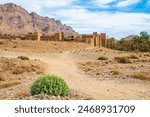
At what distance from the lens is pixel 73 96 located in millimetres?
16312

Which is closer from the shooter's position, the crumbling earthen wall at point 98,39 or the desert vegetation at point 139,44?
the desert vegetation at point 139,44

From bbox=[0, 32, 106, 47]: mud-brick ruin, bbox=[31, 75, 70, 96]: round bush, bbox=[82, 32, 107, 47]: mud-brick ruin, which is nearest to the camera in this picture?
bbox=[31, 75, 70, 96]: round bush

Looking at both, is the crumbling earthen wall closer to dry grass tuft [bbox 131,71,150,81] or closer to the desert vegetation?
the desert vegetation

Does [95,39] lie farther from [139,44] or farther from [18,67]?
[18,67]

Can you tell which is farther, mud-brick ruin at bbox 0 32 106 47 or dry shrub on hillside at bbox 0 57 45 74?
mud-brick ruin at bbox 0 32 106 47

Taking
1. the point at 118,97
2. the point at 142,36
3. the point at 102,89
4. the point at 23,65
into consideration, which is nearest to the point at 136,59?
the point at 23,65

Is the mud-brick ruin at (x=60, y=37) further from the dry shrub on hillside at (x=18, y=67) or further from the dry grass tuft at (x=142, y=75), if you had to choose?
the dry grass tuft at (x=142, y=75)

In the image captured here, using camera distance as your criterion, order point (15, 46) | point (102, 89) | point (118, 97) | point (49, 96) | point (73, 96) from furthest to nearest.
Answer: point (15, 46)
point (102, 89)
point (118, 97)
point (73, 96)
point (49, 96)

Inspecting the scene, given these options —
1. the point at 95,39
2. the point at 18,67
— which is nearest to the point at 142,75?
the point at 18,67

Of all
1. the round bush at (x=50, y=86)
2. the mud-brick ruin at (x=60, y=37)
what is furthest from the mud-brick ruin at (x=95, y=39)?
the round bush at (x=50, y=86)

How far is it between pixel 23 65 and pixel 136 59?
12331 mm

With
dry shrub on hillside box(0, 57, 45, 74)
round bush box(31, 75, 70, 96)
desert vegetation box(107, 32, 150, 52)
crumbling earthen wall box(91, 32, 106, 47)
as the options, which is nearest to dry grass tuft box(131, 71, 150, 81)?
dry shrub on hillside box(0, 57, 45, 74)

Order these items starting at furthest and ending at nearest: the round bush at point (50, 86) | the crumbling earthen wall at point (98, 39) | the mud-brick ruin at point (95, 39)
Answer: the crumbling earthen wall at point (98, 39) → the mud-brick ruin at point (95, 39) → the round bush at point (50, 86)

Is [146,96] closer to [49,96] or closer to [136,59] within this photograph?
[49,96]
